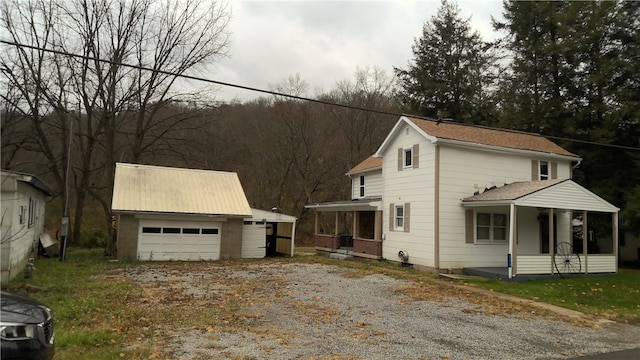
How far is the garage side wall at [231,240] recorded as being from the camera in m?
22.2

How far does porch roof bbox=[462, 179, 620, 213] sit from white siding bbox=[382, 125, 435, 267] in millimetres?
1678

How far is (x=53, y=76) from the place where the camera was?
89.0ft

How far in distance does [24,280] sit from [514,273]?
16.0 metres

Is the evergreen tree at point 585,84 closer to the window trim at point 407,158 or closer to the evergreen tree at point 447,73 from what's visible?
the evergreen tree at point 447,73

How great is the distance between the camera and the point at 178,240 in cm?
2120

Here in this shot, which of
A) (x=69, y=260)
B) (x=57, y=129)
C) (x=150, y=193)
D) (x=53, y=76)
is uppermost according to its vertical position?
(x=53, y=76)

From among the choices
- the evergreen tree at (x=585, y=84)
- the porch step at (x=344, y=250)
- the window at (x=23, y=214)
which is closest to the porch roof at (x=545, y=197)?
the evergreen tree at (x=585, y=84)

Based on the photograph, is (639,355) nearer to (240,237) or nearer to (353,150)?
(240,237)

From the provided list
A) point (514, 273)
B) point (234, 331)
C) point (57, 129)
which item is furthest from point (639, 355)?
point (57, 129)

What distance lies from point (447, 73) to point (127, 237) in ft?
87.9

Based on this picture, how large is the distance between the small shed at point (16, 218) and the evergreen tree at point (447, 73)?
26.6 meters

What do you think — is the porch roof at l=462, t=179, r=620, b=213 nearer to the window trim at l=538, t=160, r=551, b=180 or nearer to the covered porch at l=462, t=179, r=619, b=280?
the covered porch at l=462, t=179, r=619, b=280

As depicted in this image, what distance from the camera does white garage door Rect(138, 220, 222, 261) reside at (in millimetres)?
20578

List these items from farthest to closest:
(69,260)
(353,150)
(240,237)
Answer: (353,150)
(240,237)
(69,260)
